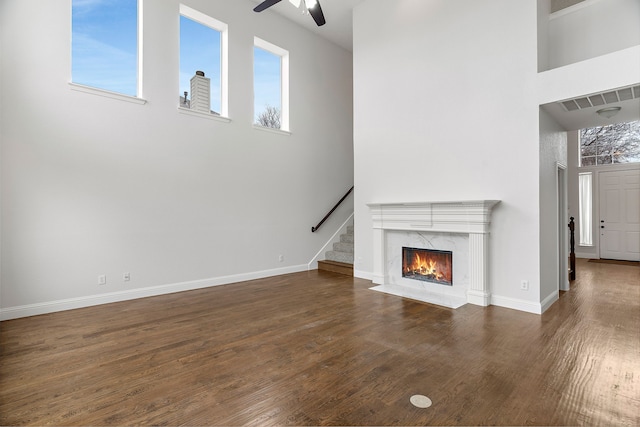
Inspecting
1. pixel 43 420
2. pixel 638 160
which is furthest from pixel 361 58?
pixel 638 160

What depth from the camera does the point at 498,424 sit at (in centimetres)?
189

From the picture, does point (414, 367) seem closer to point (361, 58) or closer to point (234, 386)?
point (234, 386)

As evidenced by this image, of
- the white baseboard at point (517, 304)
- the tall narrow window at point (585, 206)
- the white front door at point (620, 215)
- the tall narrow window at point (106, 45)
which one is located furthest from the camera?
the tall narrow window at point (585, 206)

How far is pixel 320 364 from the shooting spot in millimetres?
2654

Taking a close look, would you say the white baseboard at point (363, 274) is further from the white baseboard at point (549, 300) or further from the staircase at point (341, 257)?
the white baseboard at point (549, 300)

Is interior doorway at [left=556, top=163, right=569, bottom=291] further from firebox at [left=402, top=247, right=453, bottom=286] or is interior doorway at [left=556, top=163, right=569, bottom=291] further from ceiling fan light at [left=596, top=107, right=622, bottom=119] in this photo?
firebox at [left=402, top=247, right=453, bottom=286]

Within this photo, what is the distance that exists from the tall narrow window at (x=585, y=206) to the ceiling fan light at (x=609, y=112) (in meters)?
5.61

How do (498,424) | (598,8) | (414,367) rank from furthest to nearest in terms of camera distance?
(598,8) < (414,367) < (498,424)

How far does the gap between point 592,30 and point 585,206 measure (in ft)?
20.5

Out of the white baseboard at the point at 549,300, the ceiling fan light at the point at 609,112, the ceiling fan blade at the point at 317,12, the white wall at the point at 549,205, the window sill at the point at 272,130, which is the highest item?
the ceiling fan blade at the point at 317,12

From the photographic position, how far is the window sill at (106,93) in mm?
4219

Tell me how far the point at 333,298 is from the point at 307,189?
9.54ft

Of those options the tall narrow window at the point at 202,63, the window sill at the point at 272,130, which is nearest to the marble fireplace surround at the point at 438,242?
the window sill at the point at 272,130

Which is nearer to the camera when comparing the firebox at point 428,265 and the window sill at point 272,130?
the firebox at point 428,265
